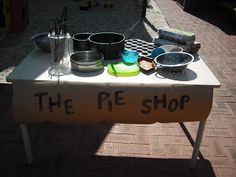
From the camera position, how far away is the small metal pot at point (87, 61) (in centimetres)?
293

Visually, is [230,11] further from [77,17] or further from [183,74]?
[183,74]

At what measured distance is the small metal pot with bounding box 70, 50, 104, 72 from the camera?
293 cm

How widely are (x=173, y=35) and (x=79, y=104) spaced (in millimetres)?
1325

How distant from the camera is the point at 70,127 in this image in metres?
4.09

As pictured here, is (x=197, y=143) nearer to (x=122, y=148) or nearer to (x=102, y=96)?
(x=122, y=148)

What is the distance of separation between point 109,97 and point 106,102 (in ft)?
0.19

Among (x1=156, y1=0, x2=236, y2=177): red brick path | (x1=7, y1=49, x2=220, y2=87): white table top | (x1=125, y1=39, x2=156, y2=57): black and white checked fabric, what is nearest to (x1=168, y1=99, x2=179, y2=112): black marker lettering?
(x1=7, y1=49, x2=220, y2=87): white table top

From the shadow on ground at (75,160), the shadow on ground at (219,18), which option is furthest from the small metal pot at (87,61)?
the shadow on ground at (219,18)

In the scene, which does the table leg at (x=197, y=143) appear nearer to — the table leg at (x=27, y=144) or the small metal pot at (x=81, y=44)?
the small metal pot at (x=81, y=44)

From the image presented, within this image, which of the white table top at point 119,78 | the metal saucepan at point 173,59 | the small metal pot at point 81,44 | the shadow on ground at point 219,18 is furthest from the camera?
the shadow on ground at point 219,18

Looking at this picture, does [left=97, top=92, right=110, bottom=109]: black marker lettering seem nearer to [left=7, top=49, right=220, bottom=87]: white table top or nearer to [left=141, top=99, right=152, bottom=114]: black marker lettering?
[left=7, top=49, right=220, bottom=87]: white table top

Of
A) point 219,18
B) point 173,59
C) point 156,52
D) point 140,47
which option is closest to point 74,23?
point 219,18

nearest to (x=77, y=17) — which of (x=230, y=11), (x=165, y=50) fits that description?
(x=230, y=11)

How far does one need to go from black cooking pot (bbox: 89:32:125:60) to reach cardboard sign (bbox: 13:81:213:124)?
1.65 ft
